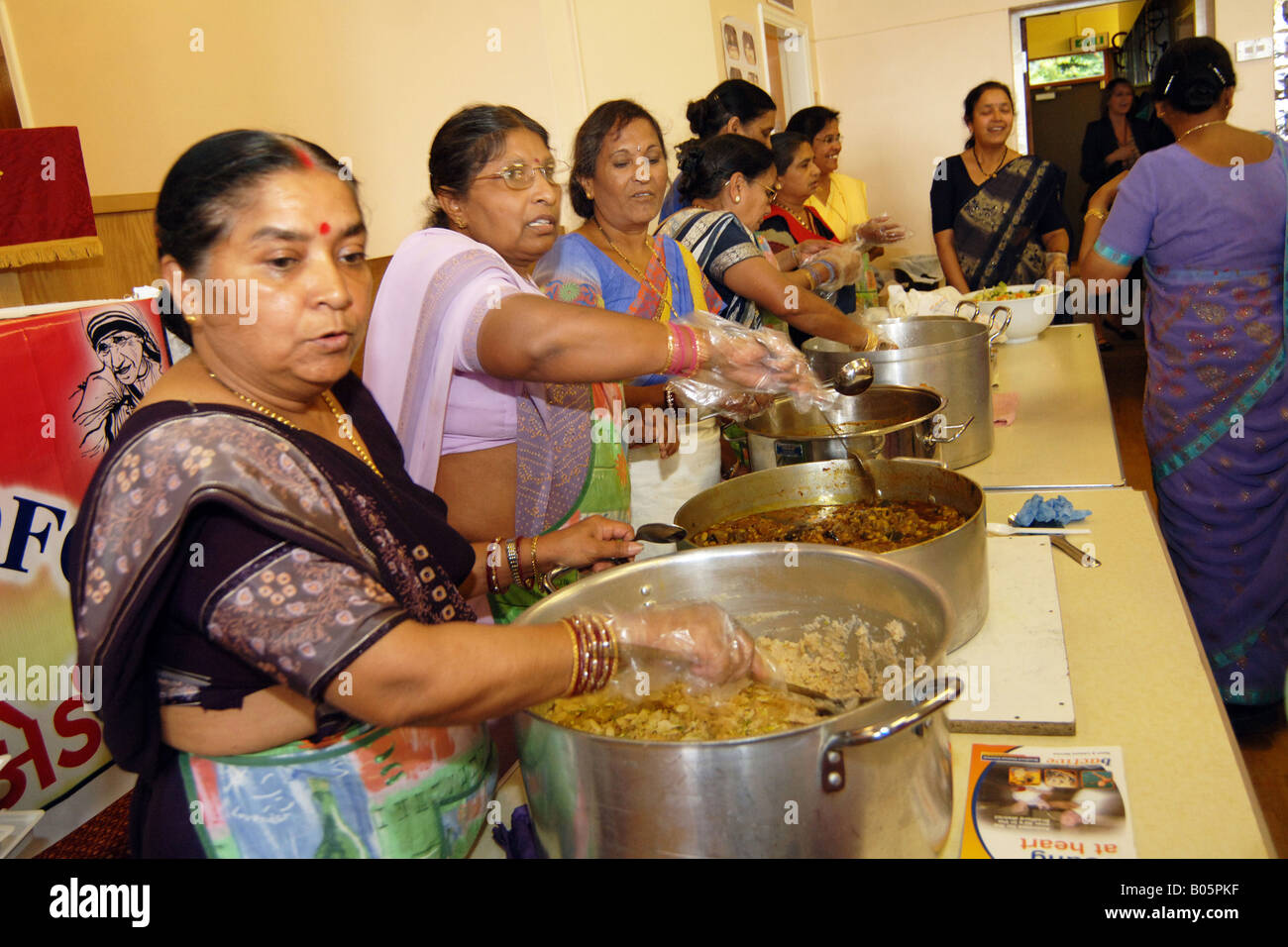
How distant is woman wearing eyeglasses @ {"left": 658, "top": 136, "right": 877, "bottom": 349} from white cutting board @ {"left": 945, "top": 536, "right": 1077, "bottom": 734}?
0.92 meters

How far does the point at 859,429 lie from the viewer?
6.29 ft

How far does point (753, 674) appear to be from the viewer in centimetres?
98

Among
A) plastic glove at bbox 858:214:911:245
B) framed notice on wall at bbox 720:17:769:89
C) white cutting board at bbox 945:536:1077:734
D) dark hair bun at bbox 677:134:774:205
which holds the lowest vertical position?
white cutting board at bbox 945:536:1077:734

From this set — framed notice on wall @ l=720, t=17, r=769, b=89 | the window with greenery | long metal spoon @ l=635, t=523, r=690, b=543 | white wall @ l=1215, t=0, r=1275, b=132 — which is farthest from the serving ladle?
the window with greenery

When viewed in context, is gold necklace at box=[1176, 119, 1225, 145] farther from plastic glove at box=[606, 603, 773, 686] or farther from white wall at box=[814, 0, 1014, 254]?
white wall at box=[814, 0, 1014, 254]

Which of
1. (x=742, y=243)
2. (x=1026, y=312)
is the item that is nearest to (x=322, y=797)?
(x=742, y=243)

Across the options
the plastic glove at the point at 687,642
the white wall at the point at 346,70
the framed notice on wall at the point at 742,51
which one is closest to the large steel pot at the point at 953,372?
the plastic glove at the point at 687,642

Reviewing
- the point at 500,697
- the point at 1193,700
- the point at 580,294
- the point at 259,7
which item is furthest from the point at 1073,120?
the point at 500,697

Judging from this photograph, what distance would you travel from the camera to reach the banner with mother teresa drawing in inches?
65.8

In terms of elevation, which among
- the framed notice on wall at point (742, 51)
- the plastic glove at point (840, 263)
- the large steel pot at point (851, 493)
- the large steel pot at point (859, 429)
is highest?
the framed notice on wall at point (742, 51)

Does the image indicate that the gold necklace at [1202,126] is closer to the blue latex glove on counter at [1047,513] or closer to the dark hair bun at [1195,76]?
the dark hair bun at [1195,76]

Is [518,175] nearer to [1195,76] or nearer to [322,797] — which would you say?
[322,797]

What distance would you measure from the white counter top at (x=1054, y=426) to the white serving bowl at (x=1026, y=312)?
0.13 ft

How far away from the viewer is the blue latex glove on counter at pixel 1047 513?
1729 millimetres
